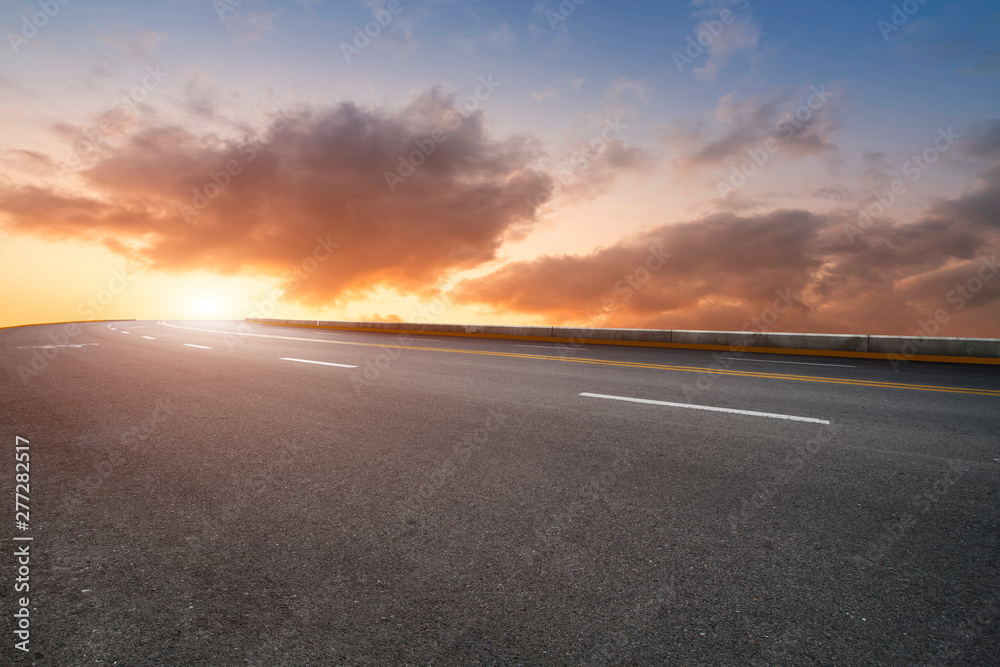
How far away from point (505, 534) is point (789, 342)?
16240 millimetres

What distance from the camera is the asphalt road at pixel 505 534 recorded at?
80.7 inches

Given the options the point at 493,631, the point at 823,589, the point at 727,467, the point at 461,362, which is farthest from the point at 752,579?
the point at 461,362

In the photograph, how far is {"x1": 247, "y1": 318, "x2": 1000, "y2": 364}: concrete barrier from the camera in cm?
1392

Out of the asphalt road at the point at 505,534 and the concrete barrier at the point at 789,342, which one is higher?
the concrete barrier at the point at 789,342

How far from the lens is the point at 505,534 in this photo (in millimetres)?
2898

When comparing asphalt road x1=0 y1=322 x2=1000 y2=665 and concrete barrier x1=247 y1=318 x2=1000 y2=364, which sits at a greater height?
concrete barrier x1=247 y1=318 x2=1000 y2=364

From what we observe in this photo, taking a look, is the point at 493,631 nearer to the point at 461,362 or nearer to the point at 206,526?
the point at 206,526

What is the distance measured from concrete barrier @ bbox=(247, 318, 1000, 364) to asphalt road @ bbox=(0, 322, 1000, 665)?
32.9 feet

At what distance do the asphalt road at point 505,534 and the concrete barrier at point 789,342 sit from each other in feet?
32.9

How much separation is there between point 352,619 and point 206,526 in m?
1.41

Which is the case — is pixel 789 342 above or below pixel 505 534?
above

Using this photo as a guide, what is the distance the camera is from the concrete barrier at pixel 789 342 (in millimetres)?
13922

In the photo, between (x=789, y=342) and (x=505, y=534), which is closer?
(x=505, y=534)

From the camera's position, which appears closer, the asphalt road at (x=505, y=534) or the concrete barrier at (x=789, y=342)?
the asphalt road at (x=505, y=534)
